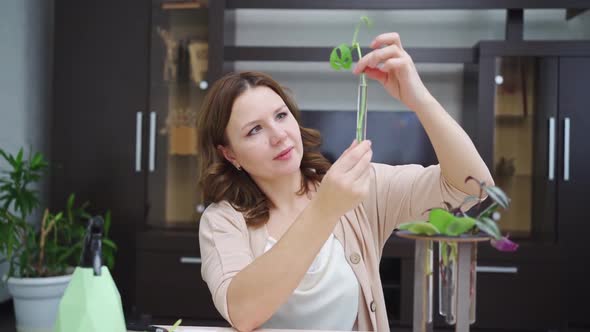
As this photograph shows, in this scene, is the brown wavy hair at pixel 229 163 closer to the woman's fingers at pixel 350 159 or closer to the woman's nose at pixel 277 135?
the woman's nose at pixel 277 135

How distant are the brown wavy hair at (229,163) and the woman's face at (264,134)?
1.0 inches

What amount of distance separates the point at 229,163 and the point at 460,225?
793 millimetres

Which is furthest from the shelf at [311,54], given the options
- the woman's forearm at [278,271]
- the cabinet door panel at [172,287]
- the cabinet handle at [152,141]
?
the woman's forearm at [278,271]

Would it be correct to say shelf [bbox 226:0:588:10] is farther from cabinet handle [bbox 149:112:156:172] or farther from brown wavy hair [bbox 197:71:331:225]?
brown wavy hair [bbox 197:71:331:225]

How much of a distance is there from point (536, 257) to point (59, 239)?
9.64 ft

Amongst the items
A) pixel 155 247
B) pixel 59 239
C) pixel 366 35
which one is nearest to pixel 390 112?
pixel 366 35

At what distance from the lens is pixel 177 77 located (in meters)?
3.70

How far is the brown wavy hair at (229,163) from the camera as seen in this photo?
4.41ft

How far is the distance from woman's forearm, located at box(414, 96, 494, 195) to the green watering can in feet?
2.18

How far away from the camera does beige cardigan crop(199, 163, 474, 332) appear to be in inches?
47.5

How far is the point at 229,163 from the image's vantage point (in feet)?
4.83

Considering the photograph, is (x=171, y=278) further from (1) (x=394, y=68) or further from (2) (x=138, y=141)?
(1) (x=394, y=68)

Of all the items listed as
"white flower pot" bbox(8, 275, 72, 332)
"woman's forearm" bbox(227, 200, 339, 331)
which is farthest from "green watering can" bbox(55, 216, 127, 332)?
Result: "white flower pot" bbox(8, 275, 72, 332)

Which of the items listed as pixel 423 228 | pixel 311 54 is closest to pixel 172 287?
pixel 311 54
